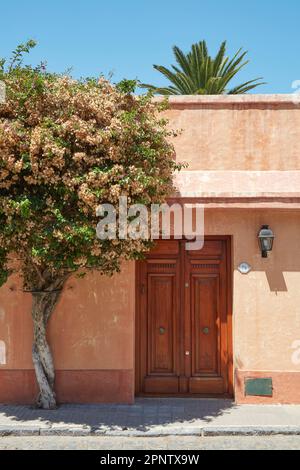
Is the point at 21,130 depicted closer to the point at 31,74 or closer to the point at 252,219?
the point at 31,74

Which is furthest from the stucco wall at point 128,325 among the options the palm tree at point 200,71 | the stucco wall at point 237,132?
the palm tree at point 200,71

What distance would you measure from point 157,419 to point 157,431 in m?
0.51

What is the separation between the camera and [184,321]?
8.95m

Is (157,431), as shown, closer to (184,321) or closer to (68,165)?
(184,321)

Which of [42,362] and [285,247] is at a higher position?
[285,247]

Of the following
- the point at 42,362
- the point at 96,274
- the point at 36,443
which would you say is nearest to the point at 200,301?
the point at 96,274

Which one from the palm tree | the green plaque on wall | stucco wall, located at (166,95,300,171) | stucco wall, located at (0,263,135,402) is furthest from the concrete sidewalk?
the palm tree

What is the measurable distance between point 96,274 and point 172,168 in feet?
6.57

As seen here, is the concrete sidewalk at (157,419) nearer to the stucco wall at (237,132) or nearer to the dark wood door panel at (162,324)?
the dark wood door panel at (162,324)

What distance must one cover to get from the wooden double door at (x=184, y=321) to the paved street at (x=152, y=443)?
1.84 meters

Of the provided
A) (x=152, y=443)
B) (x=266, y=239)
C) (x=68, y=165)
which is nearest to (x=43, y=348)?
(x=152, y=443)

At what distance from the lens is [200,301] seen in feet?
29.5

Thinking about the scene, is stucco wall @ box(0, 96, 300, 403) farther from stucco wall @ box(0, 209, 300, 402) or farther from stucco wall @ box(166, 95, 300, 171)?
stucco wall @ box(166, 95, 300, 171)

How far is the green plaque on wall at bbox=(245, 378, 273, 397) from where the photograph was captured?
842 cm
